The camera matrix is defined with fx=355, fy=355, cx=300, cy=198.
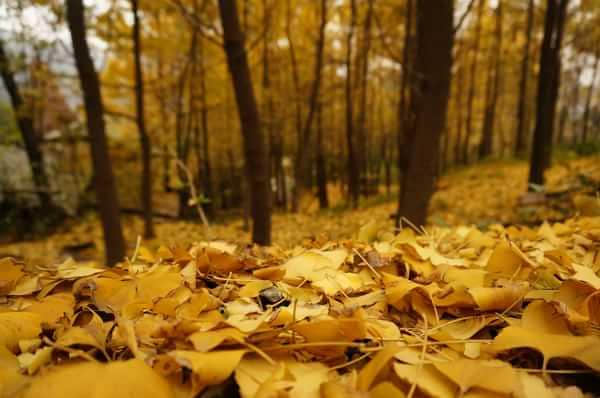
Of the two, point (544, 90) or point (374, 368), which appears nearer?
point (374, 368)

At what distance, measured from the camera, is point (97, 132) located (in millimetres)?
3826

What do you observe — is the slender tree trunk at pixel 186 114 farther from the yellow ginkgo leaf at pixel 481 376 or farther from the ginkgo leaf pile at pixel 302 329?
the yellow ginkgo leaf at pixel 481 376

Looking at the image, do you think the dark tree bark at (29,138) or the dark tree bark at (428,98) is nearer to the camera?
the dark tree bark at (428,98)

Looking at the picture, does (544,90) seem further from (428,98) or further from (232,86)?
(232,86)

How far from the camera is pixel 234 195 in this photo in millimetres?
15711

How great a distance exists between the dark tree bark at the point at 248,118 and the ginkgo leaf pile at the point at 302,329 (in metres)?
2.17

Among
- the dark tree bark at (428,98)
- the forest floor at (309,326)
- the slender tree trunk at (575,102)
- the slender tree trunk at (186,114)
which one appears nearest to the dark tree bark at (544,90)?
the dark tree bark at (428,98)

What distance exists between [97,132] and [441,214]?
5.28 metres

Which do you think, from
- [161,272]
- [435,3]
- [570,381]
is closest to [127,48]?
[435,3]

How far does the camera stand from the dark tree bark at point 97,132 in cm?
361

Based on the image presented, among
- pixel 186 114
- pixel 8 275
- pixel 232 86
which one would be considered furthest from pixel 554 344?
pixel 186 114

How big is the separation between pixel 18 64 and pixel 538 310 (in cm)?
1059

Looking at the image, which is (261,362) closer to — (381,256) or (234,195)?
(381,256)

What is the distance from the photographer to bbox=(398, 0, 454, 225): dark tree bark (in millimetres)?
2770
